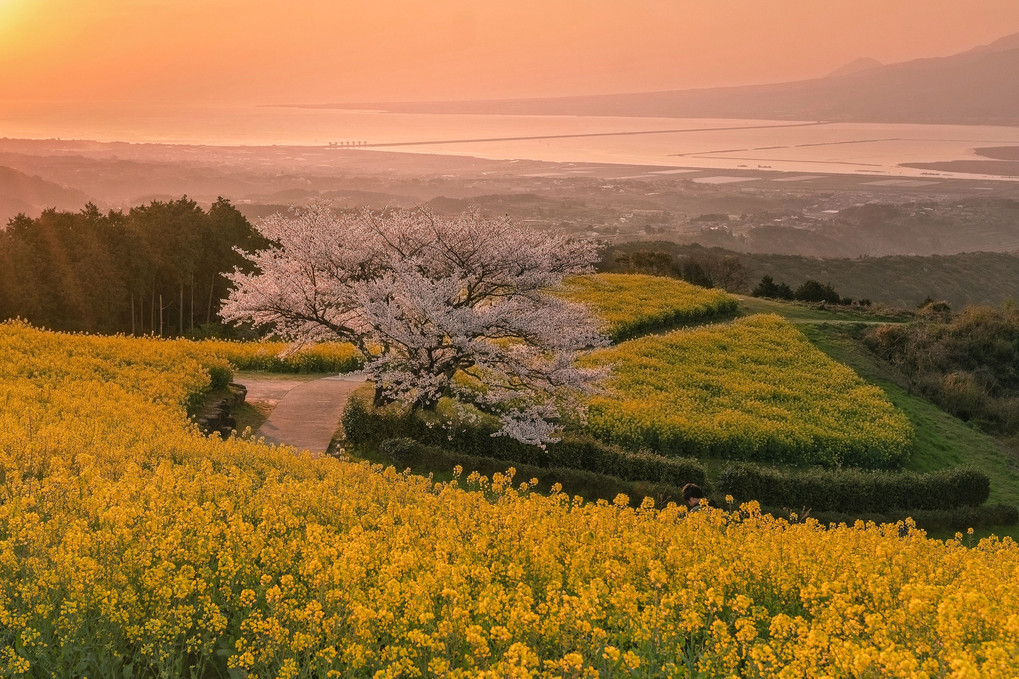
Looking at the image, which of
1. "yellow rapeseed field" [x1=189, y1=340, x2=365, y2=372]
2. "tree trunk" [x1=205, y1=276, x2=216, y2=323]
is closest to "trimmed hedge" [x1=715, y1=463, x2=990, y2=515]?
"yellow rapeseed field" [x1=189, y1=340, x2=365, y2=372]

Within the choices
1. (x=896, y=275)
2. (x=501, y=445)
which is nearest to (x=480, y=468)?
(x=501, y=445)

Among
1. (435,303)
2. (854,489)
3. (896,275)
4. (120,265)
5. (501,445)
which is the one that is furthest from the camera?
(896,275)

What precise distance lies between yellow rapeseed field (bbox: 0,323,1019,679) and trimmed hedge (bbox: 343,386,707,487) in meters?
7.90

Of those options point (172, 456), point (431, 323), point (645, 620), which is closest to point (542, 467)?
point (431, 323)

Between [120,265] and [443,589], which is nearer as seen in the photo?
[443,589]

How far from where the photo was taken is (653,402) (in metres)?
29.5

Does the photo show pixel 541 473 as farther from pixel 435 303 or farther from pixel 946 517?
pixel 946 517

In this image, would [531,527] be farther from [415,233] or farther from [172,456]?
[415,233]

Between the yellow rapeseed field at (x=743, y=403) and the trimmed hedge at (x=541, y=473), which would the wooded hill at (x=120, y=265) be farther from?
the trimmed hedge at (x=541, y=473)

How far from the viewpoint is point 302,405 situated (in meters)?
29.1

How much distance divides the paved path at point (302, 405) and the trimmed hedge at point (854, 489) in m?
11.5

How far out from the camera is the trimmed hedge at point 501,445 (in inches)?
914

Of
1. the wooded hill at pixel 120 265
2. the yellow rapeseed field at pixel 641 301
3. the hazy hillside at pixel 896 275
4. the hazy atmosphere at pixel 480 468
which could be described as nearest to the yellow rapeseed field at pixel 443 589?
the hazy atmosphere at pixel 480 468

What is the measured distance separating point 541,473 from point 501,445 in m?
1.60
